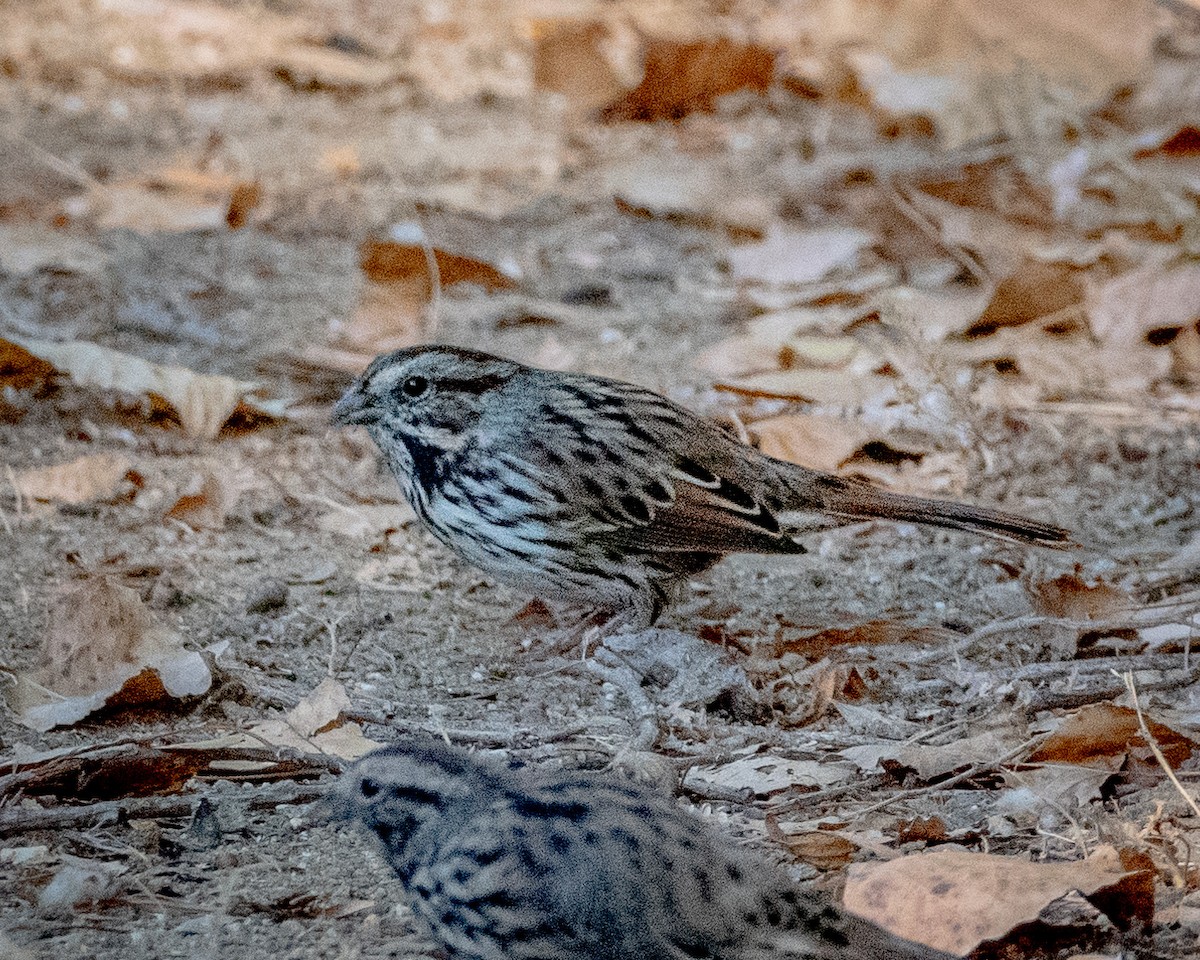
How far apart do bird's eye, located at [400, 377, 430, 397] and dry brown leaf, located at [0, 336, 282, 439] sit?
46.1 inches

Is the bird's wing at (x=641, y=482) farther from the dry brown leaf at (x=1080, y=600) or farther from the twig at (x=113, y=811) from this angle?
the twig at (x=113, y=811)

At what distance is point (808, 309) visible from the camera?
6746 millimetres

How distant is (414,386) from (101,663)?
123 centimetres

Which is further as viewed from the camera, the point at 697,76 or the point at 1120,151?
the point at 697,76

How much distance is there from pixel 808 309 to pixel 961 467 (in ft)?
4.76

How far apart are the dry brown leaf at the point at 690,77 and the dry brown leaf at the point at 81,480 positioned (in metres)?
4.39

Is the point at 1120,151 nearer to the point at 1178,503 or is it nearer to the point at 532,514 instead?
the point at 1178,503

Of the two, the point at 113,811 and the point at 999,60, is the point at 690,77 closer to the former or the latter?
the point at 999,60

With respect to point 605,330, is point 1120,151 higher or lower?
higher

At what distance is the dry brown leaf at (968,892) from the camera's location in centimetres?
294

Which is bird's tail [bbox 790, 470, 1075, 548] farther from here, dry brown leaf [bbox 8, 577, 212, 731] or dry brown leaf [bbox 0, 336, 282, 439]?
dry brown leaf [bbox 0, 336, 282, 439]

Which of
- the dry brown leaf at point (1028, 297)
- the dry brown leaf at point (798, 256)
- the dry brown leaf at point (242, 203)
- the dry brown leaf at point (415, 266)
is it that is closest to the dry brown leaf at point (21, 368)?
the dry brown leaf at point (415, 266)

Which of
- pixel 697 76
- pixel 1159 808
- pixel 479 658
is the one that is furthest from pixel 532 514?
pixel 697 76

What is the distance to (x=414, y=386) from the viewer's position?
188 inches
